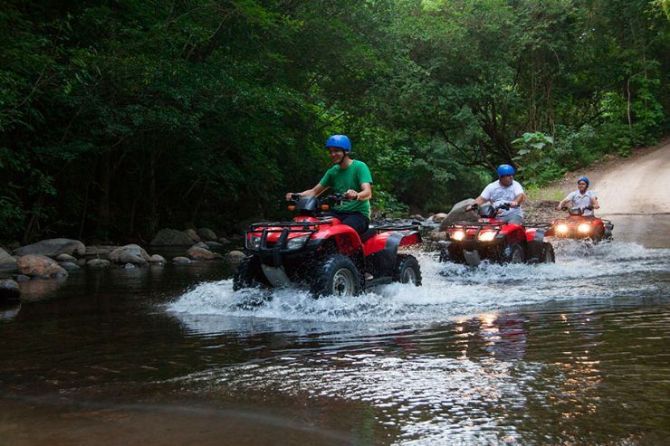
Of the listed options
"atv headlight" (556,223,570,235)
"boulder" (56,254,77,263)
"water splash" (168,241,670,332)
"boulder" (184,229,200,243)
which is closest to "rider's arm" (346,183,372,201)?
A: "water splash" (168,241,670,332)

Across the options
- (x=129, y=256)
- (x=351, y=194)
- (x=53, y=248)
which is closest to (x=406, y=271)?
(x=351, y=194)

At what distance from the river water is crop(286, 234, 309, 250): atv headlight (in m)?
0.56

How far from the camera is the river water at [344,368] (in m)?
3.71

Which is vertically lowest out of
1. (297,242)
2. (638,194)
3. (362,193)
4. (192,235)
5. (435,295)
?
(435,295)

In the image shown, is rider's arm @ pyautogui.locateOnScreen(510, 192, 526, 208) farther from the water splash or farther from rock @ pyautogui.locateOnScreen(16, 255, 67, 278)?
rock @ pyautogui.locateOnScreen(16, 255, 67, 278)

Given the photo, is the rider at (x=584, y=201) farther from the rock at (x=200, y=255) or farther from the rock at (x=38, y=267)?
the rock at (x=38, y=267)

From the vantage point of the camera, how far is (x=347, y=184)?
9.05 meters

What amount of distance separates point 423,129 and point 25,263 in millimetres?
25858

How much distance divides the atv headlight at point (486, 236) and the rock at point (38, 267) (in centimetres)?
742

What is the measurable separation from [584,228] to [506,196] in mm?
3189

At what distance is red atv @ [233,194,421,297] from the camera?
8.03 meters

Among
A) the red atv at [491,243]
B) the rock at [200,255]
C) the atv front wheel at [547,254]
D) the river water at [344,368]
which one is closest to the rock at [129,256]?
the rock at [200,255]

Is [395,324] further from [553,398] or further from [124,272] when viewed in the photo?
[124,272]

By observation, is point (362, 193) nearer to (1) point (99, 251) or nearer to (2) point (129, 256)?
(2) point (129, 256)
